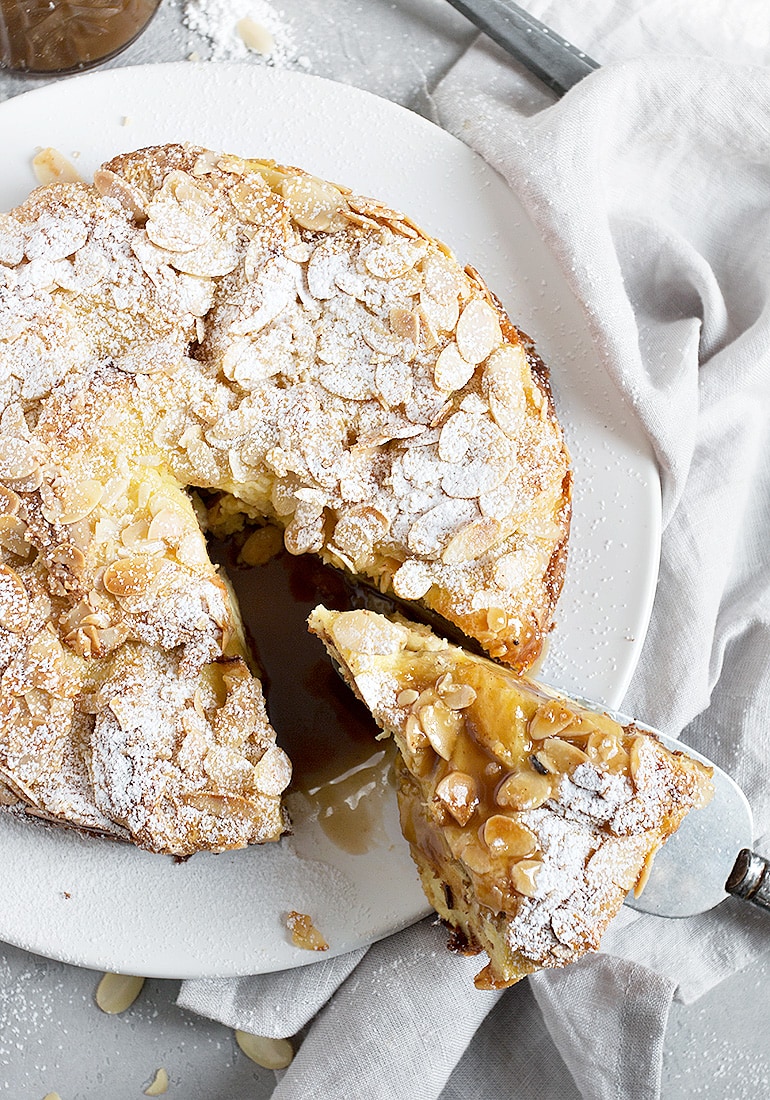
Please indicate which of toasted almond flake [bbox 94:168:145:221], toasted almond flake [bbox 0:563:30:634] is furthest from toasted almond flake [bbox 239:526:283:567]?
toasted almond flake [bbox 94:168:145:221]

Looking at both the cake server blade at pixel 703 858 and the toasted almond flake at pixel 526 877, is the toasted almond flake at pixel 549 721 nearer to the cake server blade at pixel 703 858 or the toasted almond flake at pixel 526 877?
the toasted almond flake at pixel 526 877

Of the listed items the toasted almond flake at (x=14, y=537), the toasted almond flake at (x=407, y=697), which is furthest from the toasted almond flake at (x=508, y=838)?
the toasted almond flake at (x=14, y=537)

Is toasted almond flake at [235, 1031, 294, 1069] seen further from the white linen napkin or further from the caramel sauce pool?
the caramel sauce pool

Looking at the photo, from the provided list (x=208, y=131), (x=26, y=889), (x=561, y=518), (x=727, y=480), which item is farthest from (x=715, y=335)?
(x=26, y=889)

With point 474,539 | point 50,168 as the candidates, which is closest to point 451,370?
point 474,539

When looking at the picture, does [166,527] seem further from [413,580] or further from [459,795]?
[459,795]

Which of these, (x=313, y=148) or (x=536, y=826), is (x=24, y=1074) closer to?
(x=536, y=826)
